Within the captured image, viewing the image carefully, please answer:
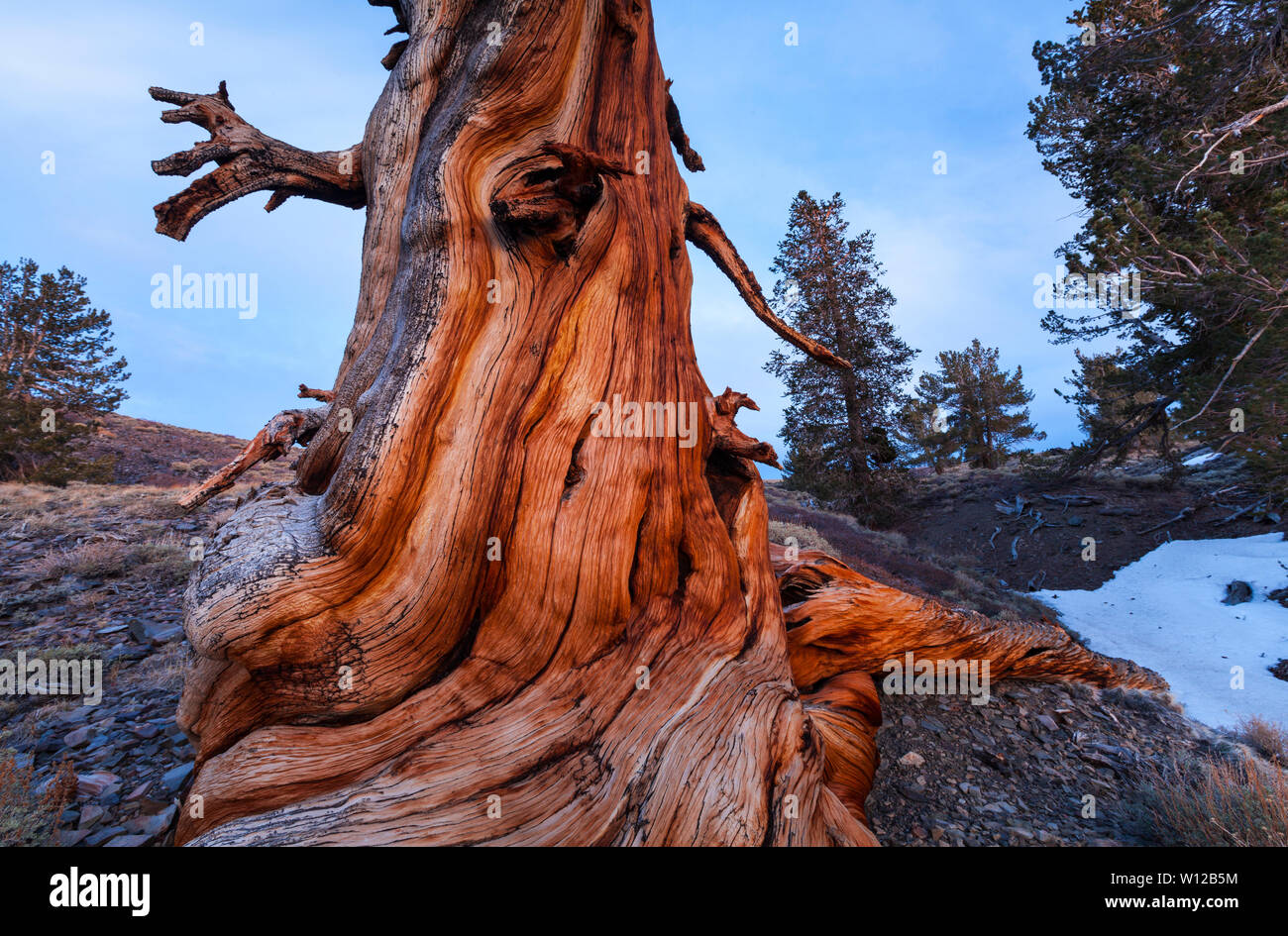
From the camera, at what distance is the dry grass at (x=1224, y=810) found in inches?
102

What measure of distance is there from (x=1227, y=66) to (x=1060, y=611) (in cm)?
1030

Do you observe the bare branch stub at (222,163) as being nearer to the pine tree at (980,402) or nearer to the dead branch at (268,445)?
the dead branch at (268,445)

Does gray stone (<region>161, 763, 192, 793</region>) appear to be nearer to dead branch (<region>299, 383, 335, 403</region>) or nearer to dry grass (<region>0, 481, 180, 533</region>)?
dead branch (<region>299, 383, 335, 403</region>)

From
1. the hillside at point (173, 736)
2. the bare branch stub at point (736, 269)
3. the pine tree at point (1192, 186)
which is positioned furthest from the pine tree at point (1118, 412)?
the bare branch stub at point (736, 269)

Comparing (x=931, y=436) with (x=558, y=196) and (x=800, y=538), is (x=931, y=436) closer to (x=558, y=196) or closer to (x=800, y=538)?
(x=800, y=538)

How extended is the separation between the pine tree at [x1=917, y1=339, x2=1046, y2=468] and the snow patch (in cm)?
1708

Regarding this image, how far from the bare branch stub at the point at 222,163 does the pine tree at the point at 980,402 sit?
30749 mm

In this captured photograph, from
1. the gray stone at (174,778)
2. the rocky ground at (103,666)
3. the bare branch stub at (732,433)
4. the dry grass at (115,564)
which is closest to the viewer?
the rocky ground at (103,666)

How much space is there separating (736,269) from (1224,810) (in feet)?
14.5

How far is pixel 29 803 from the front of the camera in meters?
2.79

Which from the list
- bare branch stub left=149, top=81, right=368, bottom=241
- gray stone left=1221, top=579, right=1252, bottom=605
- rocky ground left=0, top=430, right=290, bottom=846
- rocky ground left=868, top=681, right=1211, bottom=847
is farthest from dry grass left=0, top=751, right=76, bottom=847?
gray stone left=1221, top=579, right=1252, bottom=605

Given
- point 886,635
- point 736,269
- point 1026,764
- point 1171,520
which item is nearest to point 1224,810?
point 1026,764

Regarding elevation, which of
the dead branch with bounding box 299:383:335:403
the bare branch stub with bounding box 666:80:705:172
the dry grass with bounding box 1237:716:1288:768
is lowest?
the dry grass with bounding box 1237:716:1288:768

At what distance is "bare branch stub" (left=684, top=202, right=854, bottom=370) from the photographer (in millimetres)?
4230
